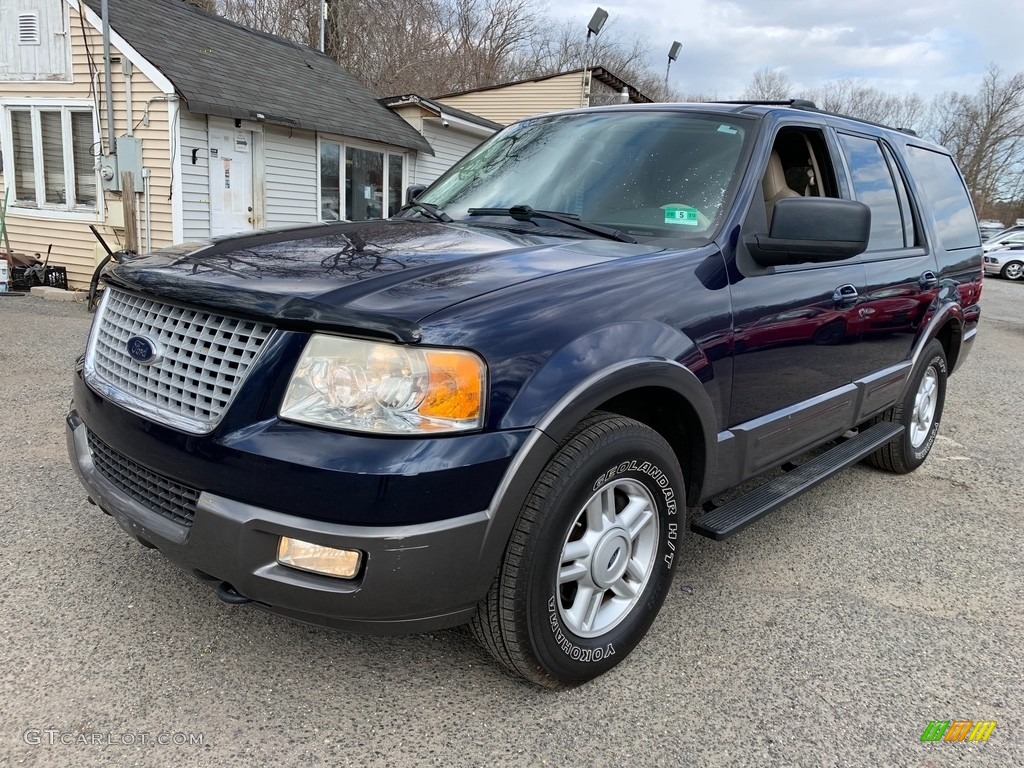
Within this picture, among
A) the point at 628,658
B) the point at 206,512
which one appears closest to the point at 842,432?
the point at 628,658

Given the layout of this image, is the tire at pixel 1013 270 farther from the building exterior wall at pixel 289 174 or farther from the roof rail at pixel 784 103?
the roof rail at pixel 784 103

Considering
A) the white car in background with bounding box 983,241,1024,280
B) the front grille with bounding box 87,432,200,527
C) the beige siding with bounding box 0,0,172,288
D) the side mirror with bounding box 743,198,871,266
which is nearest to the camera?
the front grille with bounding box 87,432,200,527

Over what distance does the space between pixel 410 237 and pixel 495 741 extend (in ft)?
5.58

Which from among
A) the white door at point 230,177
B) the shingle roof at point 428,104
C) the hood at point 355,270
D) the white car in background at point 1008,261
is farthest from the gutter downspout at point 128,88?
the white car in background at point 1008,261

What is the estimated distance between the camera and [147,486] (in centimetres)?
215

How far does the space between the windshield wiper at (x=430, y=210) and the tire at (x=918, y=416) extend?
277 centimetres

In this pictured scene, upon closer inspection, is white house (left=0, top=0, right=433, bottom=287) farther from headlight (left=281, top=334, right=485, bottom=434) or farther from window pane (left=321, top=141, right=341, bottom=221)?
headlight (left=281, top=334, right=485, bottom=434)

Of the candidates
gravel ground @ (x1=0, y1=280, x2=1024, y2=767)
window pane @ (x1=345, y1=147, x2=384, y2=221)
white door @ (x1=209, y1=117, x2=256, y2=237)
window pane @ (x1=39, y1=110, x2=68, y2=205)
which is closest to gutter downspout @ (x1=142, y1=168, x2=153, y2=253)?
white door @ (x1=209, y1=117, x2=256, y2=237)

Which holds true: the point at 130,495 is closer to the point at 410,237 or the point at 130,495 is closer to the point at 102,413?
the point at 102,413

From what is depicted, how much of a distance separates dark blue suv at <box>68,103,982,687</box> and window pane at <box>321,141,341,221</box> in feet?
34.0

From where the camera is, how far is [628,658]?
8.36ft

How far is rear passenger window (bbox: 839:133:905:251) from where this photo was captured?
144 inches

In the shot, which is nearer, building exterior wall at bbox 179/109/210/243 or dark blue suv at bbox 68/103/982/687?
dark blue suv at bbox 68/103/982/687

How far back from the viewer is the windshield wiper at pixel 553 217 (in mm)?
2770
